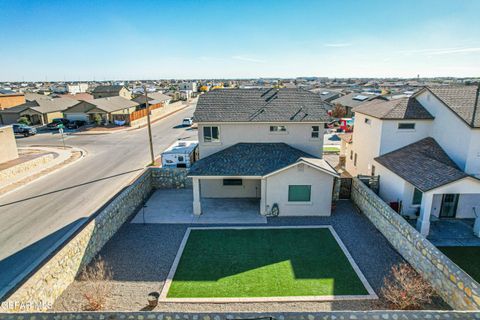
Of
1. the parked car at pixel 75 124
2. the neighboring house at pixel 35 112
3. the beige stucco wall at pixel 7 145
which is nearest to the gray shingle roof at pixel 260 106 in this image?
the beige stucco wall at pixel 7 145

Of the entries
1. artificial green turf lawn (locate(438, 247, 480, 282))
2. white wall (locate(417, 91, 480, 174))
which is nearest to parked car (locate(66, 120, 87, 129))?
white wall (locate(417, 91, 480, 174))

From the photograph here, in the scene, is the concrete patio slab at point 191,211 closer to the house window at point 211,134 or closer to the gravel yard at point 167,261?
the gravel yard at point 167,261

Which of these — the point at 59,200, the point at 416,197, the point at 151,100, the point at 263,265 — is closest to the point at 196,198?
the point at 263,265

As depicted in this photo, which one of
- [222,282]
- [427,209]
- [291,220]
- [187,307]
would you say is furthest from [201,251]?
[427,209]

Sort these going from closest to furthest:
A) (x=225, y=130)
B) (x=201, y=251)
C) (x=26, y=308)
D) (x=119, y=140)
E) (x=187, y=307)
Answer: (x=26, y=308), (x=187, y=307), (x=201, y=251), (x=225, y=130), (x=119, y=140)

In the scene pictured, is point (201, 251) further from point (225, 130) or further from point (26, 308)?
point (225, 130)

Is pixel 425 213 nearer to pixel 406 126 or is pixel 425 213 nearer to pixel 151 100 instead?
pixel 406 126

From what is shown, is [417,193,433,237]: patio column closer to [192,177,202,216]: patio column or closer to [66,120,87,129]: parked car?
[192,177,202,216]: patio column
